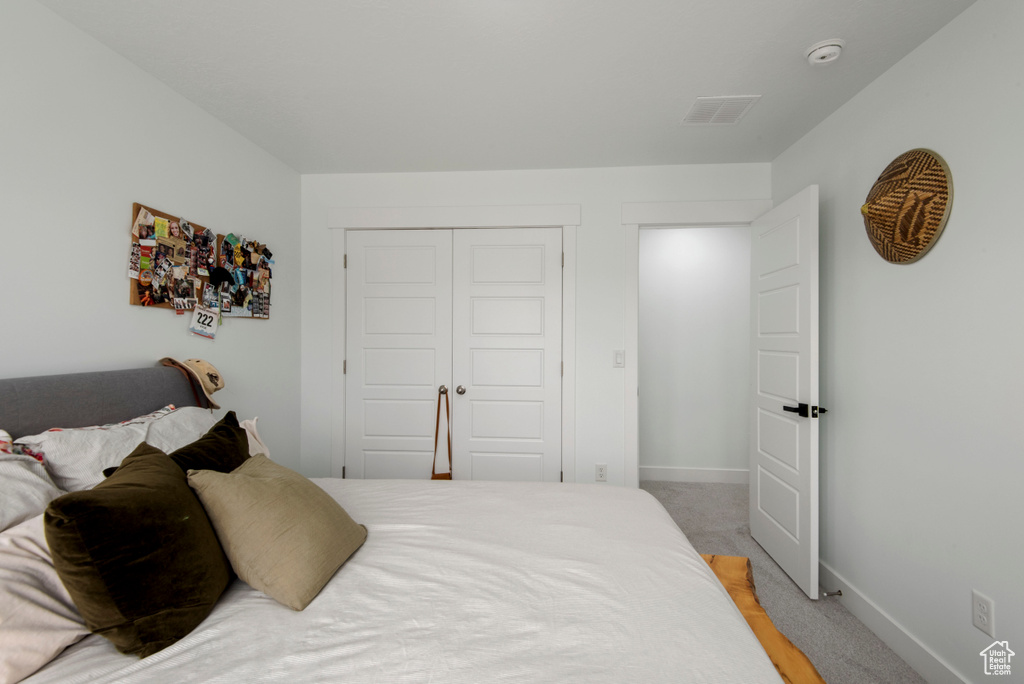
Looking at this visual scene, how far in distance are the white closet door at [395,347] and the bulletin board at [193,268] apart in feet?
2.11

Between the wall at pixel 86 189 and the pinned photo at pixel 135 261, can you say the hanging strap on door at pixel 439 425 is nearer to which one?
the wall at pixel 86 189

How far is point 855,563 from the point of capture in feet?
6.87

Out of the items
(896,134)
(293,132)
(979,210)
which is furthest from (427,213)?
(979,210)

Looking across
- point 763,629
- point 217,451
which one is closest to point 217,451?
point 217,451

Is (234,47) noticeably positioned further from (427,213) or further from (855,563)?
(855,563)

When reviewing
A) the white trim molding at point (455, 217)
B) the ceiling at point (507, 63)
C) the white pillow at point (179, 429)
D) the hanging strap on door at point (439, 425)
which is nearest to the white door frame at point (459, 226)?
the white trim molding at point (455, 217)

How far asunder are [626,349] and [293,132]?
2506mm

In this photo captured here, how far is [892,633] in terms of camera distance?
6.05 feet

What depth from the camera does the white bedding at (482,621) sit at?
2.84 feet

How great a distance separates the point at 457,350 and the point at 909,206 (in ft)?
8.32

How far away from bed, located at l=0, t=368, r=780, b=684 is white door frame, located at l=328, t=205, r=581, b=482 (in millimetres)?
1446

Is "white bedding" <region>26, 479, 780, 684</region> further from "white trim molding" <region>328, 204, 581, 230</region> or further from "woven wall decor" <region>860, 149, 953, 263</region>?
"white trim molding" <region>328, 204, 581, 230</region>

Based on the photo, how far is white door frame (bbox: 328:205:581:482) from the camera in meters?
3.05

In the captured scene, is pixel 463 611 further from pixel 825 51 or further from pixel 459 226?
pixel 459 226
